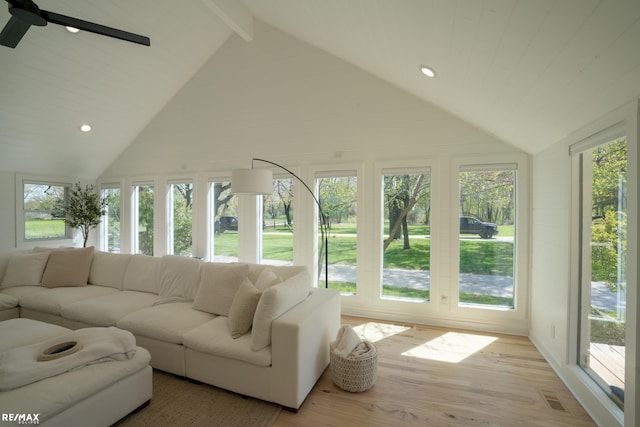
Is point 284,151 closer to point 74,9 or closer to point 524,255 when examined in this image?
point 74,9

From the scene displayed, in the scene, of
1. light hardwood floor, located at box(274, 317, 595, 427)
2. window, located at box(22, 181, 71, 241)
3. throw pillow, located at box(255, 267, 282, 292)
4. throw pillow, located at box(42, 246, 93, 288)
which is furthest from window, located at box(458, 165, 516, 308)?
window, located at box(22, 181, 71, 241)

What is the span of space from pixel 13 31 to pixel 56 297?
261 cm

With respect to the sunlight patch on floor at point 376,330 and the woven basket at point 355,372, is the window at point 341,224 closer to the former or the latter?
the sunlight patch on floor at point 376,330

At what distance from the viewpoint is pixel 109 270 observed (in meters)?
3.88

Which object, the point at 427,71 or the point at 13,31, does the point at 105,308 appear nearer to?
the point at 13,31

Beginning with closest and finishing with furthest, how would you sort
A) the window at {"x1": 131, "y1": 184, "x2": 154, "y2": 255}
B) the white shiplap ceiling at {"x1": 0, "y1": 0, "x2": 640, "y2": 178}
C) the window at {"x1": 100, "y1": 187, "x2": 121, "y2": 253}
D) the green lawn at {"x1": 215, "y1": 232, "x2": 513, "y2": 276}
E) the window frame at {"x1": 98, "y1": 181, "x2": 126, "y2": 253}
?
the white shiplap ceiling at {"x1": 0, "y1": 0, "x2": 640, "y2": 178}
the green lawn at {"x1": 215, "y1": 232, "x2": 513, "y2": 276}
the window at {"x1": 131, "y1": 184, "x2": 154, "y2": 255}
the window frame at {"x1": 98, "y1": 181, "x2": 126, "y2": 253}
the window at {"x1": 100, "y1": 187, "x2": 121, "y2": 253}

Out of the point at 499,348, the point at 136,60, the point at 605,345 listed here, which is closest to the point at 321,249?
the point at 499,348

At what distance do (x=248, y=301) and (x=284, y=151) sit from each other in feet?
8.94

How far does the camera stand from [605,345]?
2125 millimetres

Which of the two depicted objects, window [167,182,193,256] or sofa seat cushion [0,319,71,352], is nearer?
sofa seat cushion [0,319,71,352]

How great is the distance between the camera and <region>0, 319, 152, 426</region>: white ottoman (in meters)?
1.62

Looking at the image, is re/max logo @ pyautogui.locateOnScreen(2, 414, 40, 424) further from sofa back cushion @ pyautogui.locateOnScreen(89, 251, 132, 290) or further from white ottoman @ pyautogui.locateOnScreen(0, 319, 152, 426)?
sofa back cushion @ pyautogui.locateOnScreen(89, 251, 132, 290)

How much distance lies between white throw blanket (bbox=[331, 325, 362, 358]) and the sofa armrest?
17cm

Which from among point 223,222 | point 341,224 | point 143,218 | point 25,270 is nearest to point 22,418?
point 25,270
